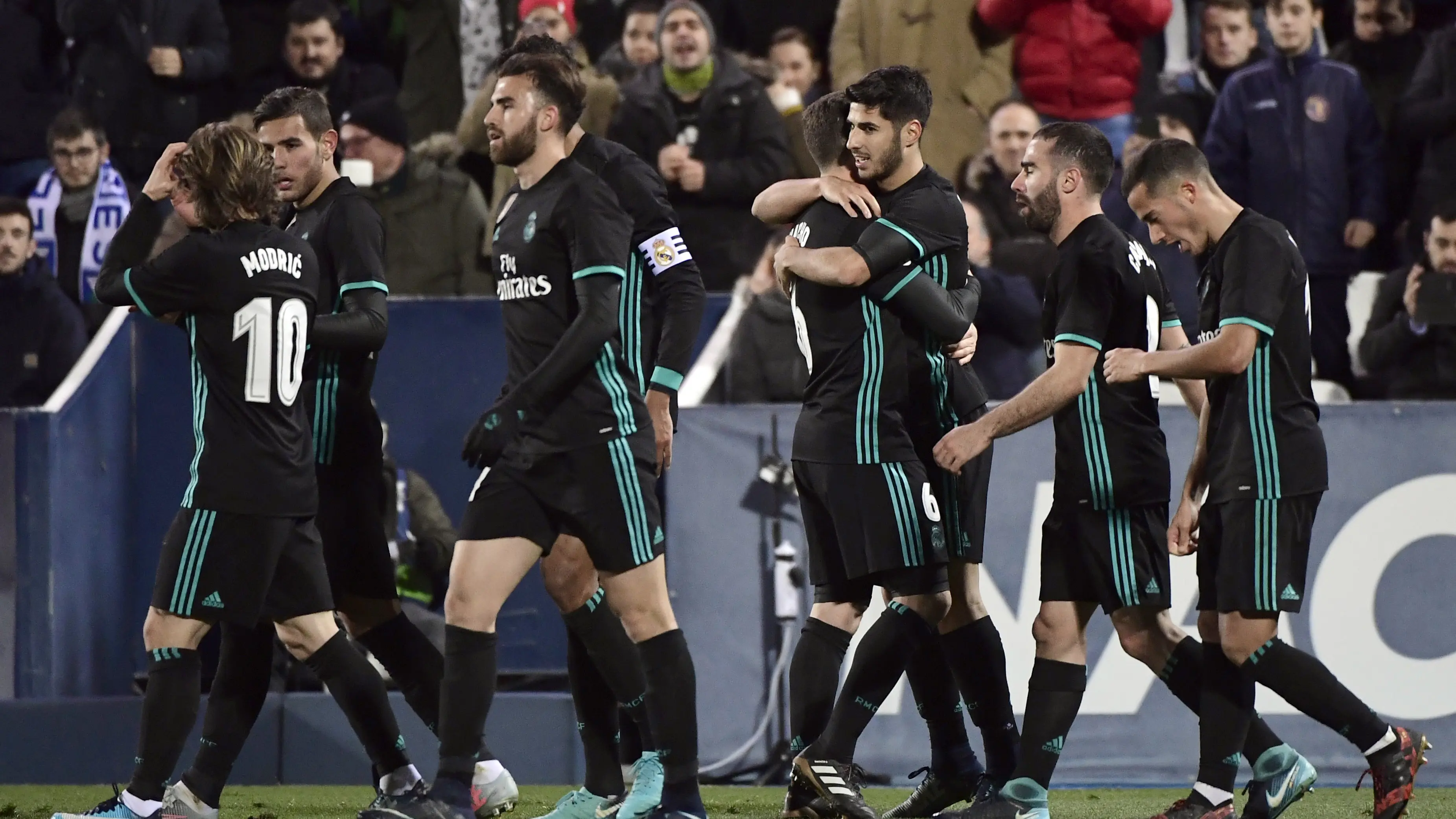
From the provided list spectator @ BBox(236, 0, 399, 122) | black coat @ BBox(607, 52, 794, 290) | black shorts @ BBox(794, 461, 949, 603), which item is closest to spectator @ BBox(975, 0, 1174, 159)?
black coat @ BBox(607, 52, 794, 290)

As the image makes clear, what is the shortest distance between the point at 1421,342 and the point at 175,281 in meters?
5.84

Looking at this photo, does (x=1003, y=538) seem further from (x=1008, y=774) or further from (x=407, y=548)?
(x=407, y=548)

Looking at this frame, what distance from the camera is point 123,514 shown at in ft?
28.3

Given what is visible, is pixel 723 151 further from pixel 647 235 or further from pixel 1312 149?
pixel 647 235

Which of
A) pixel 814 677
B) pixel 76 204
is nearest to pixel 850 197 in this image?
pixel 814 677

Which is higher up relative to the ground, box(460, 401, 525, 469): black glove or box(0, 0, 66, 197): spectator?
box(0, 0, 66, 197): spectator

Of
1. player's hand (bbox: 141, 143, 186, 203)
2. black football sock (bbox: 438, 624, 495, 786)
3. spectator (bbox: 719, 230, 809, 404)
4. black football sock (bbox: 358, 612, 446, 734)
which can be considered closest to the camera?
black football sock (bbox: 438, 624, 495, 786)

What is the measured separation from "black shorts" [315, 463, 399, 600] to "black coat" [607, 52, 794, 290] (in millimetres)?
3882

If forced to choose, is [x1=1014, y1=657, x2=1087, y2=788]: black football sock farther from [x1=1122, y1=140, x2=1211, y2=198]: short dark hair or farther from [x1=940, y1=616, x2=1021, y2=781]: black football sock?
[x1=1122, y1=140, x2=1211, y2=198]: short dark hair

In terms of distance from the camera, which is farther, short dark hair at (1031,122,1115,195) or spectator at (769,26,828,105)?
spectator at (769,26,828,105)

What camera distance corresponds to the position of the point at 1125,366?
5250 mm

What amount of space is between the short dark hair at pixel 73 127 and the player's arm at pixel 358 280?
469 centimetres

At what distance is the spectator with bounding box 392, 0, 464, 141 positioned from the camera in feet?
34.8

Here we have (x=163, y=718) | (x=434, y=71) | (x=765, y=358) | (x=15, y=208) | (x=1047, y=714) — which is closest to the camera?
(x=163, y=718)
